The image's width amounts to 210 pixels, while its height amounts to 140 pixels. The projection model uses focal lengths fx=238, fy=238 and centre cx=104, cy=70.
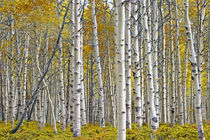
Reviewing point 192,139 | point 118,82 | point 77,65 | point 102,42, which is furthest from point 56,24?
point 102,42

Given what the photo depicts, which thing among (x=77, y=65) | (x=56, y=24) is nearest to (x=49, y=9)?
(x=56, y=24)

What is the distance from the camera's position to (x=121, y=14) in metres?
5.07

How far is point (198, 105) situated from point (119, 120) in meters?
2.44

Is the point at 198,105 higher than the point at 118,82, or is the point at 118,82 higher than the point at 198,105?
the point at 118,82

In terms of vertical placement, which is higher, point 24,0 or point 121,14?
point 24,0

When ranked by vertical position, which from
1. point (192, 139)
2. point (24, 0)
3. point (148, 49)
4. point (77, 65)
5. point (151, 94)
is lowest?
point (192, 139)

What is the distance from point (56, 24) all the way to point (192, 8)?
8.72m

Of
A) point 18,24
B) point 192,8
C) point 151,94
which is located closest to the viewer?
point 151,94

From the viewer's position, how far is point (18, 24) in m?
11.0

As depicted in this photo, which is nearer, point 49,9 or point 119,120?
point 119,120

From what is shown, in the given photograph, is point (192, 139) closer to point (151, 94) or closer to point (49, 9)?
point (151, 94)

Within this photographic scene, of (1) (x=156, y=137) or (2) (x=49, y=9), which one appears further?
(2) (x=49, y=9)

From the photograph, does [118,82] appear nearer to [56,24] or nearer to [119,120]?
[119,120]

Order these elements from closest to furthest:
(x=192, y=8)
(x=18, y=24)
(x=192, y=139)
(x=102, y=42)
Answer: (x=192, y=139) → (x=18, y=24) → (x=192, y=8) → (x=102, y=42)
